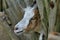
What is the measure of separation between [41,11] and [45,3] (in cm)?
4

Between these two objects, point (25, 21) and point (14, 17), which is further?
point (14, 17)

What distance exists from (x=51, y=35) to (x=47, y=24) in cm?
16

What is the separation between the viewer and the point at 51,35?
642mm

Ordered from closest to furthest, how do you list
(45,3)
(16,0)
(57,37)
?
(57,37) < (45,3) < (16,0)

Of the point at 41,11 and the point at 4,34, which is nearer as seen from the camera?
the point at 41,11

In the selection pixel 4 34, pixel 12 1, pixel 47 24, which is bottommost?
pixel 4 34

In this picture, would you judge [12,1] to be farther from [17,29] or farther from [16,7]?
[17,29]

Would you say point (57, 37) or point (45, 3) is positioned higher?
point (45, 3)

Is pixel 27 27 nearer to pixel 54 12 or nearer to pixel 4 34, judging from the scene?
pixel 54 12

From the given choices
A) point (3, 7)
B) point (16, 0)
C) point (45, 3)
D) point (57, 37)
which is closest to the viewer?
point (57, 37)

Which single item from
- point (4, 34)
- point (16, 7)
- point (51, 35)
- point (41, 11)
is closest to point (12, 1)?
point (16, 7)

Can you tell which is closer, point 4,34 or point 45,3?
point 45,3

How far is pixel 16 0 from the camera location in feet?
3.37

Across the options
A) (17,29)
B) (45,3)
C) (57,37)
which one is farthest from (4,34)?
(57,37)
